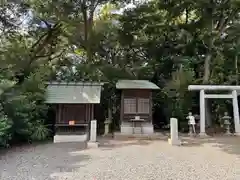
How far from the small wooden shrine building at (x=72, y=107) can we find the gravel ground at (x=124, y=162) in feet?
4.90

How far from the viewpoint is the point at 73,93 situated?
10.8 metres

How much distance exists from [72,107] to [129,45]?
631 centimetres

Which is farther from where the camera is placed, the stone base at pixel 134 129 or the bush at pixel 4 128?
the stone base at pixel 134 129

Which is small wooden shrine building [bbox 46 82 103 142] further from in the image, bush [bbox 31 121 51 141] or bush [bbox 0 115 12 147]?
Result: bush [bbox 0 115 12 147]

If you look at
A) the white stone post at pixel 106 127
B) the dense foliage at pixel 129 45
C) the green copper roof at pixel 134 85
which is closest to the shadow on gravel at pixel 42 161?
the white stone post at pixel 106 127

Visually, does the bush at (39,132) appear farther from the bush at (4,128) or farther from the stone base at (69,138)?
the bush at (4,128)

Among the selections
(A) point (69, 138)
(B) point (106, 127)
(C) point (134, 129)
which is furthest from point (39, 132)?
(C) point (134, 129)

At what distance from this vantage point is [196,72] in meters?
14.7

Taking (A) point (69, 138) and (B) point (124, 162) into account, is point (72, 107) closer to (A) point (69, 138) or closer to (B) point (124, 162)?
(A) point (69, 138)

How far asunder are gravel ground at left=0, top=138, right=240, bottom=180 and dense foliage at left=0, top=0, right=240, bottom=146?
4.44m

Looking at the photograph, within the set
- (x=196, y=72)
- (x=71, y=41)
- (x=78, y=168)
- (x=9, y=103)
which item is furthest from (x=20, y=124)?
(x=196, y=72)

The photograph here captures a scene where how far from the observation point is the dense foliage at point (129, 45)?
12.4 metres

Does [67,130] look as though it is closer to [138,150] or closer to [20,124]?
[20,124]

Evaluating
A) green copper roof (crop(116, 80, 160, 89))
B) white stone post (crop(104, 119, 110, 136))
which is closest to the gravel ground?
white stone post (crop(104, 119, 110, 136))
